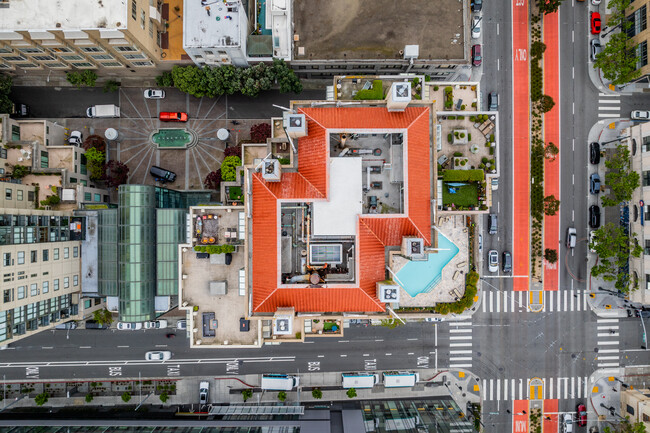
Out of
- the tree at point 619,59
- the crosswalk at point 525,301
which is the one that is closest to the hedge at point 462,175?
the crosswalk at point 525,301

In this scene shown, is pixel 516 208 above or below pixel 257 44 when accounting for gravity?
below

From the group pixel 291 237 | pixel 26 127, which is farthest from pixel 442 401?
pixel 26 127


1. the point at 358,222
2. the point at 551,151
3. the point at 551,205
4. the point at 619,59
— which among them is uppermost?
the point at 619,59

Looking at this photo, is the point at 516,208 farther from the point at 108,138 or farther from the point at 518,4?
the point at 108,138

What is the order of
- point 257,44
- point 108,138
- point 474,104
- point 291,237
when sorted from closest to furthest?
point 291,237, point 474,104, point 257,44, point 108,138

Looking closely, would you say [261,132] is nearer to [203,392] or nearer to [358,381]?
[358,381]

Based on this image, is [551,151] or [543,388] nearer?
[551,151]

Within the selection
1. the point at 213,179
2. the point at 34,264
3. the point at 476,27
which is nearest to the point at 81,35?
the point at 213,179

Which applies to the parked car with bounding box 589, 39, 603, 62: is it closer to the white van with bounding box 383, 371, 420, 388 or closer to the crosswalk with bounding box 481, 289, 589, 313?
the crosswalk with bounding box 481, 289, 589, 313
